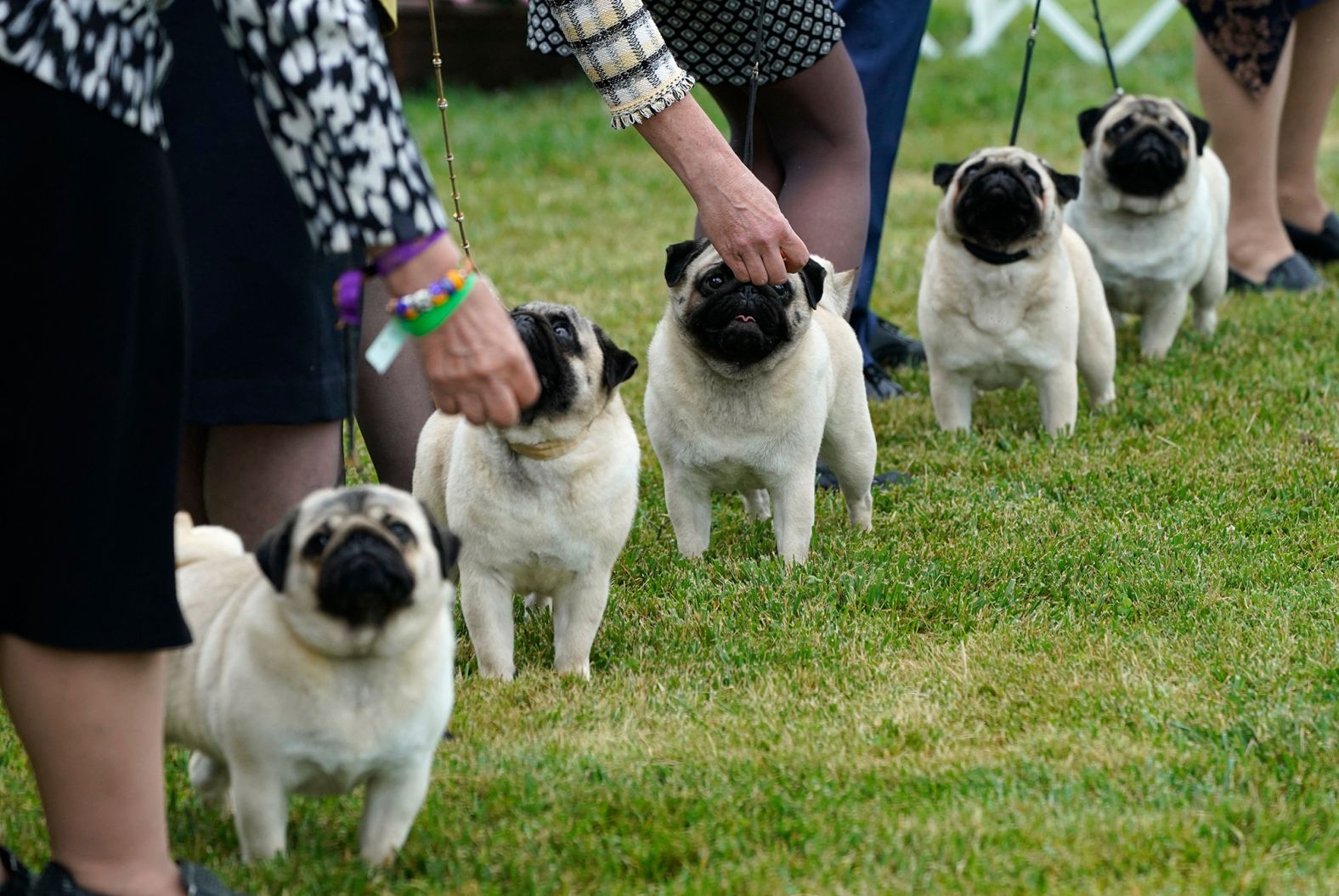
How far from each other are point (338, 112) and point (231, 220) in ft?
2.26

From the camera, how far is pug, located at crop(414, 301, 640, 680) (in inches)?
139

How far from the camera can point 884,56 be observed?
5.62m

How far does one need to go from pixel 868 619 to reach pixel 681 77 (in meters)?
1.32

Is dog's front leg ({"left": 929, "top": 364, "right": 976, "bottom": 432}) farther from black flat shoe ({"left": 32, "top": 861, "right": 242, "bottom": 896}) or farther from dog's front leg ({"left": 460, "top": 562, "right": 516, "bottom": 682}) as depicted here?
black flat shoe ({"left": 32, "top": 861, "right": 242, "bottom": 896})

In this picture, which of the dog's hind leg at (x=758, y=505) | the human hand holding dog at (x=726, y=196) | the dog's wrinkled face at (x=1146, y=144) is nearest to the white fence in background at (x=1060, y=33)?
the dog's wrinkled face at (x=1146, y=144)

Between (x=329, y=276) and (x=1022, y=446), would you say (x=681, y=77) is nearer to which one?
(x=329, y=276)

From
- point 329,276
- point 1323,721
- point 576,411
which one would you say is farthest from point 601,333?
point 1323,721

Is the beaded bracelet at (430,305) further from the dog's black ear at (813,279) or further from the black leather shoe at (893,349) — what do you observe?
the black leather shoe at (893,349)

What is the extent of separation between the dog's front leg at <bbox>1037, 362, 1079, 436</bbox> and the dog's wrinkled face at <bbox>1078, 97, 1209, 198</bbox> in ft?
4.31

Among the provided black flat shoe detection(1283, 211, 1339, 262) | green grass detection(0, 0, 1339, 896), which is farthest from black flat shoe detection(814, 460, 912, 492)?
black flat shoe detection(1283, 211, 1339, 262)

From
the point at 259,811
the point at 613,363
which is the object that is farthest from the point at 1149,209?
the point at 259,811

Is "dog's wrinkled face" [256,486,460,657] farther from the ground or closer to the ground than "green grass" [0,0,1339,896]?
farther from the ground

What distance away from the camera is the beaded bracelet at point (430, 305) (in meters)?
2.22

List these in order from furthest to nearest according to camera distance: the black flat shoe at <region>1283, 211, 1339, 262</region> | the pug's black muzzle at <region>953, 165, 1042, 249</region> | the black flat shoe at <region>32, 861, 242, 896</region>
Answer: the black flat shoe at <region>1283, 211, 1339, 262</region>
the pug's black muzzle at <region>953, 165, 1042, 249</region>
the black flat shoe at <region>32, 861, 242, 896</region>
